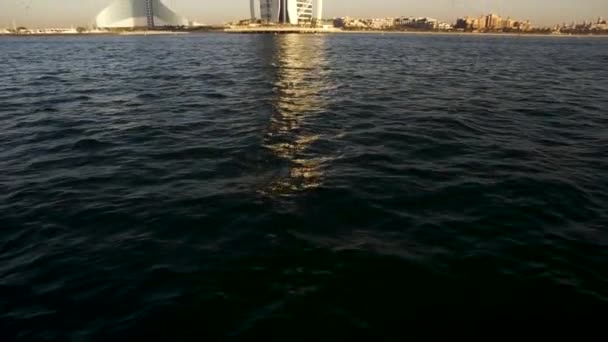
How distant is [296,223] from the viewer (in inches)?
315

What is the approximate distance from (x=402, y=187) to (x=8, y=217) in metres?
8.47

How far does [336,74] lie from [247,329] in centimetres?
2947

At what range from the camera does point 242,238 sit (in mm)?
7586

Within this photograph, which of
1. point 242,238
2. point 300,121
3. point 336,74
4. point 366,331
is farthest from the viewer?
point 336,74

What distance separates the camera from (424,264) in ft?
22.1

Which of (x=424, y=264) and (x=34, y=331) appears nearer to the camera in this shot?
(x=34, y=331)

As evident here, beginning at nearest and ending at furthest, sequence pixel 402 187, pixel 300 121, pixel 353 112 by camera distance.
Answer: pixel 402 187 → pixel 300 121 → pixel 353 112

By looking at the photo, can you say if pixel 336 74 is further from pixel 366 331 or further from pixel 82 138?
pixel 366 331

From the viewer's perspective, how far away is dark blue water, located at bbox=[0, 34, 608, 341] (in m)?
5.74

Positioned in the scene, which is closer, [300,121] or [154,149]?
[154,149]

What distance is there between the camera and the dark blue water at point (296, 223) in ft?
18.8

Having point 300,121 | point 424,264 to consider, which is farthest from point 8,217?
point 300,121

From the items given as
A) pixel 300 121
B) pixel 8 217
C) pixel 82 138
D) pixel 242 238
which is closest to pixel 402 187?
pixel 242 238

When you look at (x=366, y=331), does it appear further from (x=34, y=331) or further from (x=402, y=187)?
(x=402, y=187)
